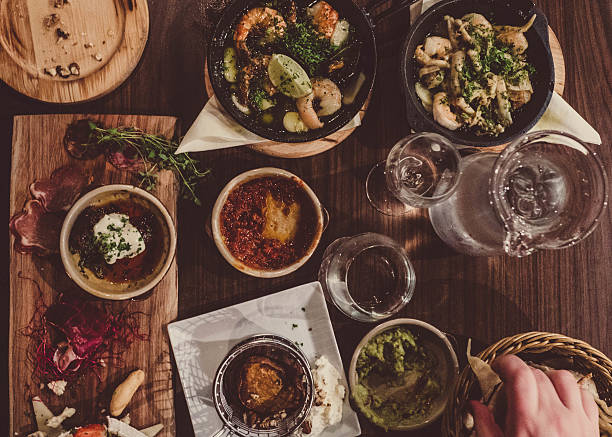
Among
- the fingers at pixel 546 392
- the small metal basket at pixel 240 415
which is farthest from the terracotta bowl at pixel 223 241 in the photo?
the fingers at pixel 546 392

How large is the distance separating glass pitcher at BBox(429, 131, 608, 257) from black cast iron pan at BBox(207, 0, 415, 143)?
0.46 m

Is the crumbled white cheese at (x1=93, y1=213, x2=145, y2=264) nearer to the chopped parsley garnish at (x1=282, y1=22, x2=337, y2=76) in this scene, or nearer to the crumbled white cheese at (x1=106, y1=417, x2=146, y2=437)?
the crumbled white cheese at (x1=106, y1=417, x2=146, y2=437)

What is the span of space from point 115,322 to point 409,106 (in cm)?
127

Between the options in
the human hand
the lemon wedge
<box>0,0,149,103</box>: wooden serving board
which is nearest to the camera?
the human hand

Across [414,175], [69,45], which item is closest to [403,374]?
[414,175]

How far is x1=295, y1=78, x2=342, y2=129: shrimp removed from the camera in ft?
5.56

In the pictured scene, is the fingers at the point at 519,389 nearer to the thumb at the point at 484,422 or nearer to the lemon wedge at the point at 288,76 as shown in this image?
the thumb at the point at 484,422

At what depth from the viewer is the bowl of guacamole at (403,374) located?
1801mm

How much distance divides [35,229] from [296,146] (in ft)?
3.06

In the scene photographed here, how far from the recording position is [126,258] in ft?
5.82

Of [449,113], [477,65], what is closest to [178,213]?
[449,113]

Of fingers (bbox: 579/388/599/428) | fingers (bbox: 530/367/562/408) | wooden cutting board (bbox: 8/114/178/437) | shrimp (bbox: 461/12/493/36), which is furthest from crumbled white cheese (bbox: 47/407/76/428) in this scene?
shrimp (bbox: 461/12/493/36)

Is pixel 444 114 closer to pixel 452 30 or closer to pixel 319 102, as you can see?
pixel 452 30

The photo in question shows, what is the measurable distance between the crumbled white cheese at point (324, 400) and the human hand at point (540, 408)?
47cm
